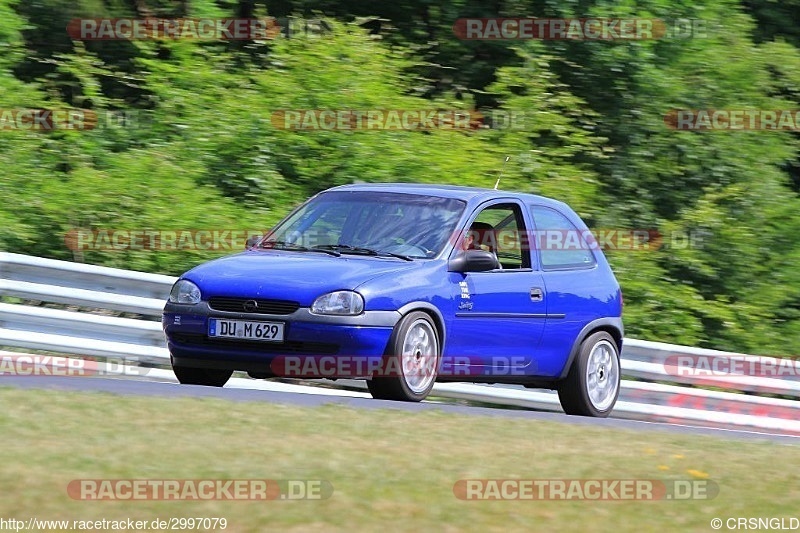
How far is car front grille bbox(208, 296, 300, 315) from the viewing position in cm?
1005

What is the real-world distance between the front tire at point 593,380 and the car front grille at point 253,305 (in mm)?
2935

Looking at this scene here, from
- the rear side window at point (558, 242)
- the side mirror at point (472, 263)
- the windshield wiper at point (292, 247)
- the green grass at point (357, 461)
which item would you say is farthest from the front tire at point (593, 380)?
the windshield wiper at point (292, 247)

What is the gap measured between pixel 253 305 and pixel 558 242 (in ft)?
10.0

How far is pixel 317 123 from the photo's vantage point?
717 inches

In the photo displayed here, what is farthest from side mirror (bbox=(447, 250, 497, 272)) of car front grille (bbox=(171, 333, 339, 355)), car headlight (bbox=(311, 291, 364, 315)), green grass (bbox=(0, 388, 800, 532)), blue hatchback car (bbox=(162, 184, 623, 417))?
green grass (bbox=(0, 388, 800, 532))

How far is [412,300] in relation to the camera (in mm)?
10266

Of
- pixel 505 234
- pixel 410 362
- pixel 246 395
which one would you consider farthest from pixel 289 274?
pixel 505 234

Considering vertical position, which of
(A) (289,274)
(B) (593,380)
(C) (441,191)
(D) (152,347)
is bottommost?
(B) (593,380)

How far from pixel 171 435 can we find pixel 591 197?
12.9 metres

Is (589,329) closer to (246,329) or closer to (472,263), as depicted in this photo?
(472,263)

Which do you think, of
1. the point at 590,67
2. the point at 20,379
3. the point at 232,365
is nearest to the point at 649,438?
the point at 232,365

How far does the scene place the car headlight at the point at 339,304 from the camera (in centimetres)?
999

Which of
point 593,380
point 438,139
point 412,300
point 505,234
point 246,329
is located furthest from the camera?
point 438,139

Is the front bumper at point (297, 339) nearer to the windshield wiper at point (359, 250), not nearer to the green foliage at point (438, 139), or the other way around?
the windshield wiper at point (359, 250)
